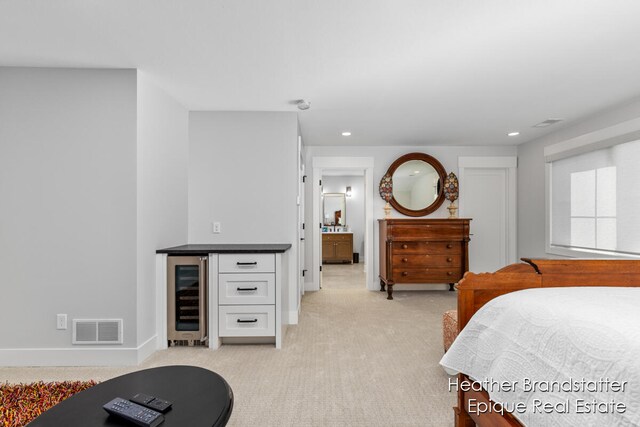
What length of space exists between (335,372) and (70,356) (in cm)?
206

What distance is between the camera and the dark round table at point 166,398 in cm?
110

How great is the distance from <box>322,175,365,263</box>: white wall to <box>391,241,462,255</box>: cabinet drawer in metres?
4.04

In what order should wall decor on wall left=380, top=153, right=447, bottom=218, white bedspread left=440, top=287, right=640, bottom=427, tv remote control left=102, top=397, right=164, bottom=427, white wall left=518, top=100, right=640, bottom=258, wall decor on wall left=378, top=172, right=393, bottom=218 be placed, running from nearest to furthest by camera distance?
1. white bedspread left=440, top=287, right=640, bottom=427
2. tv remote control left=102, top=397, right=164, bottom=427
3. white wall left=518, top=100, right=640, bottom=258
4. wall decor on wall left=378, top=172, right=393, bottom=218
5. wall decor on wall left=380, top=153, right=447, bottom=218

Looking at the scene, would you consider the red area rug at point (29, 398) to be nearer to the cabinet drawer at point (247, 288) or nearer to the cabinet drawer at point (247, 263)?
the cabinet drawer at point (247, 288)

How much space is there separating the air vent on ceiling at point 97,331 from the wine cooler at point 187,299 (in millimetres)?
441

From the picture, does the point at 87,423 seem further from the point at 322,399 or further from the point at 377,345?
the point at 377,345

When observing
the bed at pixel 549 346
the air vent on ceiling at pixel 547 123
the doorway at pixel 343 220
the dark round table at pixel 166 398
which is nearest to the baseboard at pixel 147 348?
the dark round table at pixel 166 398

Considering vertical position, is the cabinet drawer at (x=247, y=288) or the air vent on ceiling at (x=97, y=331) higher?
the cabinet drawer at (x=247, y=288)

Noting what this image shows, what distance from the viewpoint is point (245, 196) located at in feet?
12.0

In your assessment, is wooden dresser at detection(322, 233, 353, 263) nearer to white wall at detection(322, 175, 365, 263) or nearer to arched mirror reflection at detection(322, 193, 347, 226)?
white wall at detection(322, 175, 365, 263)

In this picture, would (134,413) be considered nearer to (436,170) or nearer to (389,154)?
(389,154)

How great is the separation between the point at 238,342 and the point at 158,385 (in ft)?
5.98

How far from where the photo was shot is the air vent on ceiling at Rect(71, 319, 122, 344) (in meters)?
2.63

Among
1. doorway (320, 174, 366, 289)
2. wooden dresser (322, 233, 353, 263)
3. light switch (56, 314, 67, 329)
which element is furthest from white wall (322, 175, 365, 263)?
light switch (56, 314, 67, 329)
